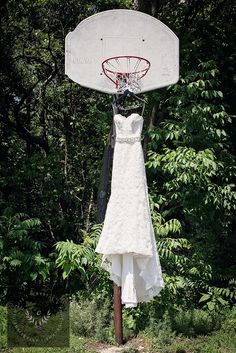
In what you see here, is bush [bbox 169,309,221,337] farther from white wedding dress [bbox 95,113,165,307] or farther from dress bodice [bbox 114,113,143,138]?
dress bodice [bbox 114,113,143,138]

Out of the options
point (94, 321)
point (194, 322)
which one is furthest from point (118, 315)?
point (194, 322)

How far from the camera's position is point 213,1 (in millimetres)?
Result: 7734

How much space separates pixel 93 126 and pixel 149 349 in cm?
406

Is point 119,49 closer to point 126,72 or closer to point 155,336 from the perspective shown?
point 126,72

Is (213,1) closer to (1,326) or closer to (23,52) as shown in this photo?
(23,52)

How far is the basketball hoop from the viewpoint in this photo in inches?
182

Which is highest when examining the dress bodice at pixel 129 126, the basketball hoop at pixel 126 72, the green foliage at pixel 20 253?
the basketball hoop at pixel 126 72

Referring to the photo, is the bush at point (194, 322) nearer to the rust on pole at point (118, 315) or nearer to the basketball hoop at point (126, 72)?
the rust on pole at point (118, 315)

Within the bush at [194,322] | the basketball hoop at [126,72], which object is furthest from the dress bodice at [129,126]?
the bush at [194,322]

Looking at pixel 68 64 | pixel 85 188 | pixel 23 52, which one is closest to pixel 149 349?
pixel 68 64

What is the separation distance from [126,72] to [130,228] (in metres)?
1.50

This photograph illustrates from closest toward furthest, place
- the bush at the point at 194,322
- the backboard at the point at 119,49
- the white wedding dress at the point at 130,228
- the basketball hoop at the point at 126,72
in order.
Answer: the white wedding dress at the point at 130,228
the backboard at the point at 119,49
the basketball hoop at the point at 126,72
the bush at the point at 194,322

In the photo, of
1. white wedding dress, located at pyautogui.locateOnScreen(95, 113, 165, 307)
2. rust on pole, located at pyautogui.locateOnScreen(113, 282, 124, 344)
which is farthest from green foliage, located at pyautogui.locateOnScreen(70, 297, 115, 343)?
white wedding dress, located at pyautogui.locateOnScreen(95, 113, 165, 307)

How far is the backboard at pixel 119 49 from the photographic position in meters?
4.47
